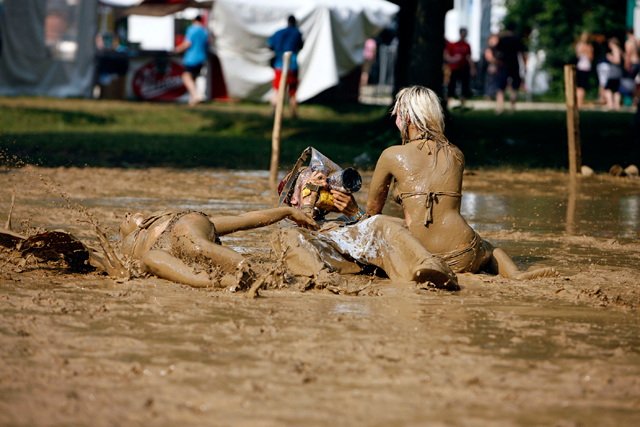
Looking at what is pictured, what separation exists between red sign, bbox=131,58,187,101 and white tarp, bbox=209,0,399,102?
1.46 m

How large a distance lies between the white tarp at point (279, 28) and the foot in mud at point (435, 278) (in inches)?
645

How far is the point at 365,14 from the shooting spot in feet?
70.9

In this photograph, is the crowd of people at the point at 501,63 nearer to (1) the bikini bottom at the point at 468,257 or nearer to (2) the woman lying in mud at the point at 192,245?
(1) the bikini bottom at the point at 468,257

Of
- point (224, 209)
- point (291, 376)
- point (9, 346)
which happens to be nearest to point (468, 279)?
point (291, 376)

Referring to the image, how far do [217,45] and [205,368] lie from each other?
1872 cm

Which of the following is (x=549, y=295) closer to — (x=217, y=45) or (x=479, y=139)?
(x=479, y=139)

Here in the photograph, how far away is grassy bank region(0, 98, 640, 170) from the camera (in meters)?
12.9

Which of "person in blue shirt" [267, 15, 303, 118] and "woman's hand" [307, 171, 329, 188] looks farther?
"person in blue shirt" [267, 15, 303, 118]

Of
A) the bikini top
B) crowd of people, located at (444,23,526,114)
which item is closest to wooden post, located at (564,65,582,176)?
crowd of people, located at (444,23,526,114)

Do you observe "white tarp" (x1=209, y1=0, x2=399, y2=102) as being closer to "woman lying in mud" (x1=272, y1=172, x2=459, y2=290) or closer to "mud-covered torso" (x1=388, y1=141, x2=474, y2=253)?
"woman lying in mud" (x1=272, y1=172, x2=459, y2=290)

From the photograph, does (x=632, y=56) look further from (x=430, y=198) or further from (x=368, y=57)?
(x=430, y=198)

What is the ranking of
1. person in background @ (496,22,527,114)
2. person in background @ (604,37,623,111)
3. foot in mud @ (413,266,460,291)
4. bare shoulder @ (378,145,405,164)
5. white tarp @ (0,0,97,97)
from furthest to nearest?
white tarp @ (0,0,97,97), person in background @ (604,37,623,111), person in background @ (496,22,527,114), bare shoulder @ (378,145,405,164), foot in mud @ (413,266,460,291)

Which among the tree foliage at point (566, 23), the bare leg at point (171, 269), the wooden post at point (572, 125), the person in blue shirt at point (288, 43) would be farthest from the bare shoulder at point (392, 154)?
the tree foliage at point (566, 23)

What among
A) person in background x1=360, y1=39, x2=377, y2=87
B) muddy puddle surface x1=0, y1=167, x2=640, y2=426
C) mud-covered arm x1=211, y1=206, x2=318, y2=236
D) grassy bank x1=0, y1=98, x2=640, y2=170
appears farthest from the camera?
person in background x1=360, y1=39, x2=377, y2=87
